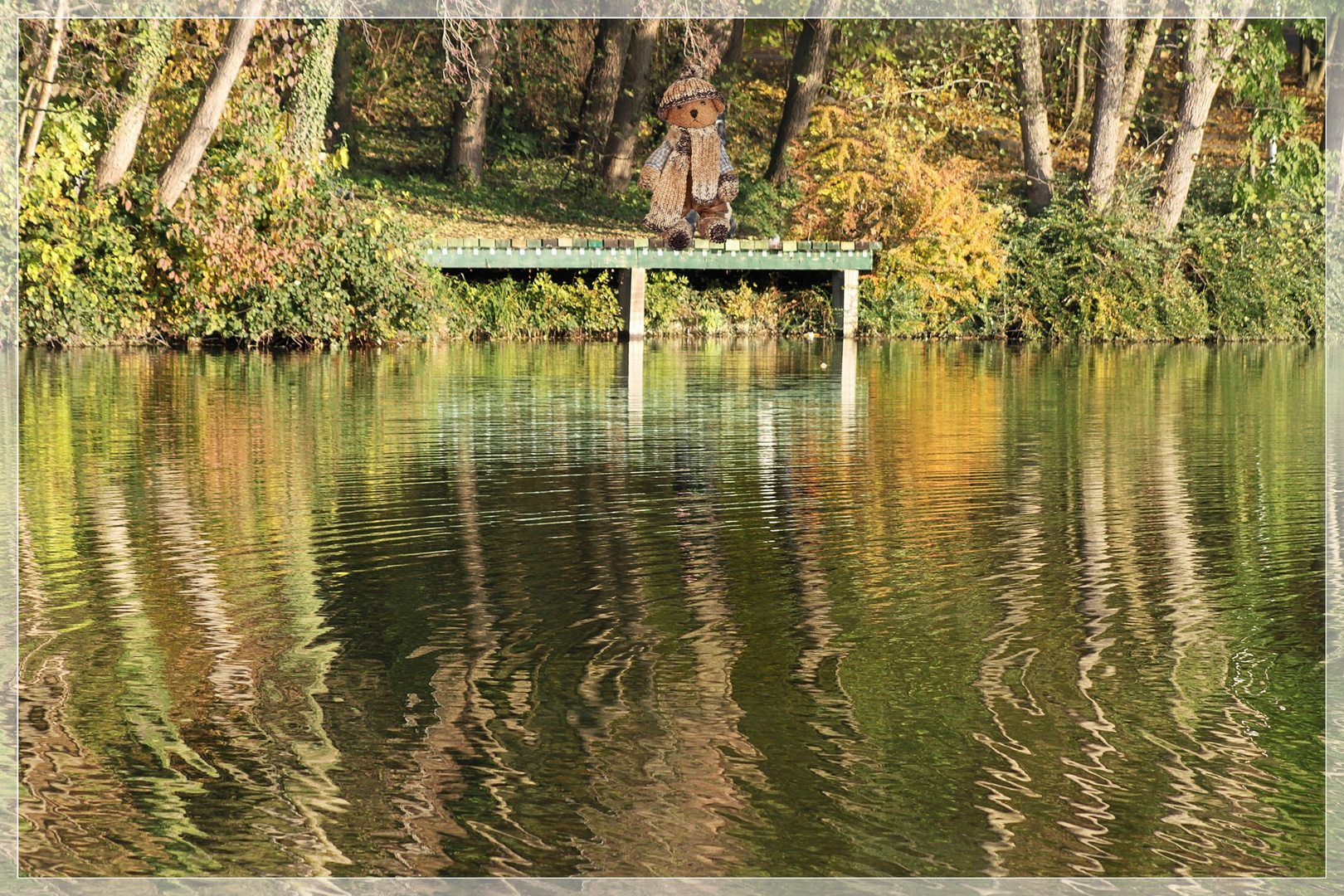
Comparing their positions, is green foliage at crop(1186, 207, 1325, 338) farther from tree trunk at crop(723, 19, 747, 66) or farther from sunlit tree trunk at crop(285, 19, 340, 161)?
sunlit tree trunk at crop(285, 19, 340, 161)

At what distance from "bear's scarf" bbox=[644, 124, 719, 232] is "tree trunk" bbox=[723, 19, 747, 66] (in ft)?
97.6

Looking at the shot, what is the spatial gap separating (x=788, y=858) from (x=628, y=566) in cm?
398

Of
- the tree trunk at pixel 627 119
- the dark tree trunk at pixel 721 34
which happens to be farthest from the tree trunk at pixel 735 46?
the tree trunk at pixel 627 119

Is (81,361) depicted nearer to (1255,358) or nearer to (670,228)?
(670,228)

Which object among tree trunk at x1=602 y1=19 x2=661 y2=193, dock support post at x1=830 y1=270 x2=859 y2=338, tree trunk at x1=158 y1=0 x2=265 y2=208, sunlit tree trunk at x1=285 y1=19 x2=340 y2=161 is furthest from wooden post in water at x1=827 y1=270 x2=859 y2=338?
tree trunk at x1=158 y1=0 x2=265 y2=208

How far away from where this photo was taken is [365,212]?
28.6 m

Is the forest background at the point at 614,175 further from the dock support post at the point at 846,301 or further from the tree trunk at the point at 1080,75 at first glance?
the dock support post at the point at 846,301

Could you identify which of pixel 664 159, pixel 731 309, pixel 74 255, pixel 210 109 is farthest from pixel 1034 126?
pixel 664 159

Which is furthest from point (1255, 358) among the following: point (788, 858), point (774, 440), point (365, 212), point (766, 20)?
point (788, 858)

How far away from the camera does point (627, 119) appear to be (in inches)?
1594

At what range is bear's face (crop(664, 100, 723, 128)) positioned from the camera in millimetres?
13820

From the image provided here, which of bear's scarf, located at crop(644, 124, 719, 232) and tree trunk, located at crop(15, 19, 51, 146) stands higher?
tree trunk, located at crop(15, 19, 51, 146)

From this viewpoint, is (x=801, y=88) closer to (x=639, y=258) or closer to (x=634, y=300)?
(x=634, y=300)

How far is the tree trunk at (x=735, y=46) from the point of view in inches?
1701
